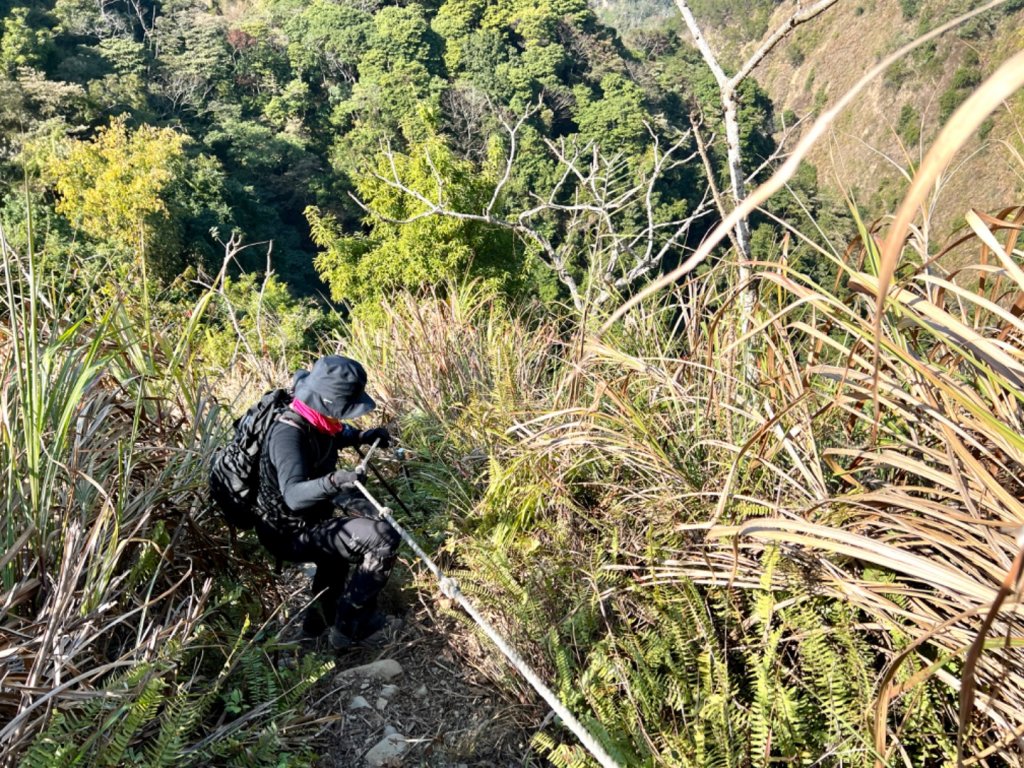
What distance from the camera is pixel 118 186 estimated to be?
2656cm

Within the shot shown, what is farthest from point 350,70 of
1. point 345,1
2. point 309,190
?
point 309,190

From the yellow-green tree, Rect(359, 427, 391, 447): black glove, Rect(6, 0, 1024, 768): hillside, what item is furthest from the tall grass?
the yellow-green tree

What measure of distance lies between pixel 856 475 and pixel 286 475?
184 centimetres

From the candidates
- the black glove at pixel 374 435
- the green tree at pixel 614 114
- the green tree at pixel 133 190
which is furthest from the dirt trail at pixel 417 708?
the green tree at pixel 614 114

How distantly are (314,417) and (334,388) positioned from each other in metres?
0.16

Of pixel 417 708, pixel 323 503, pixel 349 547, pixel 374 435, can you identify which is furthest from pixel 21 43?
pixel 417 708

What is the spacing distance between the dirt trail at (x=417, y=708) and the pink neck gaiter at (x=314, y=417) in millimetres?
681

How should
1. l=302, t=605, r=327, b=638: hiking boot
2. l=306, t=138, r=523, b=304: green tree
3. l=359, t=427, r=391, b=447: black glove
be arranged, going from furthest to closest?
l=306, t=138, r=523, b=304: green tree < l=359, t=427, r=391, b=447: black glove < l=302, t=605, r=327, b=638: hiking boot

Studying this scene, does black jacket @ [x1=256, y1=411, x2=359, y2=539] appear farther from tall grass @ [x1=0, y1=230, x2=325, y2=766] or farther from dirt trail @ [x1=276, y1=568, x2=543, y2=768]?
dirt trail @ [x1=276, y1=568, x2=543, y2=768]

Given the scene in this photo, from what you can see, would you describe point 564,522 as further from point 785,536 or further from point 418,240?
point 418,240

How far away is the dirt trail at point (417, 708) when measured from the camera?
2266 mm

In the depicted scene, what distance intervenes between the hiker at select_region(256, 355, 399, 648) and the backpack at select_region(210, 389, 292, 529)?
0.03m

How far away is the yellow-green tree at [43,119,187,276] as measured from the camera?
26.0m

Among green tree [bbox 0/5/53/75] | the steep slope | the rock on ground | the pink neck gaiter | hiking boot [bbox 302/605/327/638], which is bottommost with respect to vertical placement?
the steep slope
